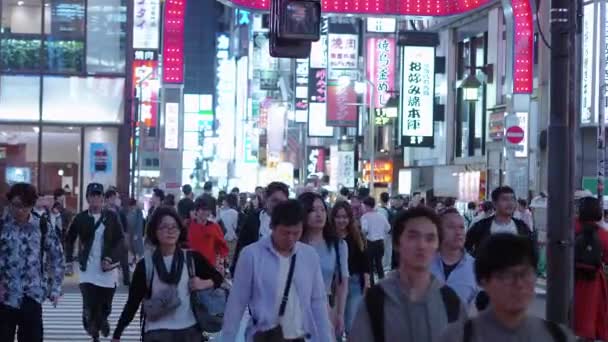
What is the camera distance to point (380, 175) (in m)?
60.3

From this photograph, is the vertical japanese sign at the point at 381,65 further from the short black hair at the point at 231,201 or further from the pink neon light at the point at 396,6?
the pink neon light at the point at 396,6

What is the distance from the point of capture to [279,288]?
8000mm

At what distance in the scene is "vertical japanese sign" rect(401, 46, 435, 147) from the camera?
3838cm

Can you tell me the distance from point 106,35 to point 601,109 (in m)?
13.9

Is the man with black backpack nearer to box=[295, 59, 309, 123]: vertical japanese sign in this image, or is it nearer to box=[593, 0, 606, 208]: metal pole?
box=[593, 0, 606, 208]: metal pole

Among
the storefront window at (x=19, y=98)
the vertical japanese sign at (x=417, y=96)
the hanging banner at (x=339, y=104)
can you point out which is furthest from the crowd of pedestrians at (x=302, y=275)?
the hanging banner at (x=339, y=104)

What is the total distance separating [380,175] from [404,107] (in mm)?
21611

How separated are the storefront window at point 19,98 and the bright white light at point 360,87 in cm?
1910

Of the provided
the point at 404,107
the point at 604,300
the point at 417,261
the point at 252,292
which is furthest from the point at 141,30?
the point at 417,261

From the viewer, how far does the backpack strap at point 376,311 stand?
5352 millimetres

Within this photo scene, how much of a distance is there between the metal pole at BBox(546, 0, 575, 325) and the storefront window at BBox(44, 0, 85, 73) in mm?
25689

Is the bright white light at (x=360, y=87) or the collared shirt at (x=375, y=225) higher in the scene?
the bright white light at (x=360, y=87)

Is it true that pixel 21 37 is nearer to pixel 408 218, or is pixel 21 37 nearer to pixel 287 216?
pixel 287 216

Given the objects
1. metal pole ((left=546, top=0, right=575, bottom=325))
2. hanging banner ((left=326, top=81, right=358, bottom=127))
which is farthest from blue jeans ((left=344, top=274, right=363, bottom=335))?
hanging banner ((left=326, top=81, right=358, bottom=127))
